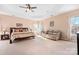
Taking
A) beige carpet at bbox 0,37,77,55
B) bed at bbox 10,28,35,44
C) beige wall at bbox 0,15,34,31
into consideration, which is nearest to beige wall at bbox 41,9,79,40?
beige carpet at bbox 0,37,77,55

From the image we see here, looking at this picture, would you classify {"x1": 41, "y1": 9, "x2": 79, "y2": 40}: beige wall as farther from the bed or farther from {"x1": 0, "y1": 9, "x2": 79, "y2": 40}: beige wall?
the bed

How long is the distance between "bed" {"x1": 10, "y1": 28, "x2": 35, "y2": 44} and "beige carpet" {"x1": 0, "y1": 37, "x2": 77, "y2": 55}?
12 cm

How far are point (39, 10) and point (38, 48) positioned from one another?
91 centimetres

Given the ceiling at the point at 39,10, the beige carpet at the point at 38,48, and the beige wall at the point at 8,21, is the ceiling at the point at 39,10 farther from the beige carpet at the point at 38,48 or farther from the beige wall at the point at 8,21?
the beige carpet at the point at 38,48

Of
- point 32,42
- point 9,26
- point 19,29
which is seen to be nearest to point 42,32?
point 32,42

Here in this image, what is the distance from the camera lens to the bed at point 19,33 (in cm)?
219

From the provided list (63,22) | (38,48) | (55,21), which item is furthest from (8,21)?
(63,22)

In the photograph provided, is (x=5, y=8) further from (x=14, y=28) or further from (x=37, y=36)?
(x=37, y=36)

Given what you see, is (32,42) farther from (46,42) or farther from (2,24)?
(2,24)
